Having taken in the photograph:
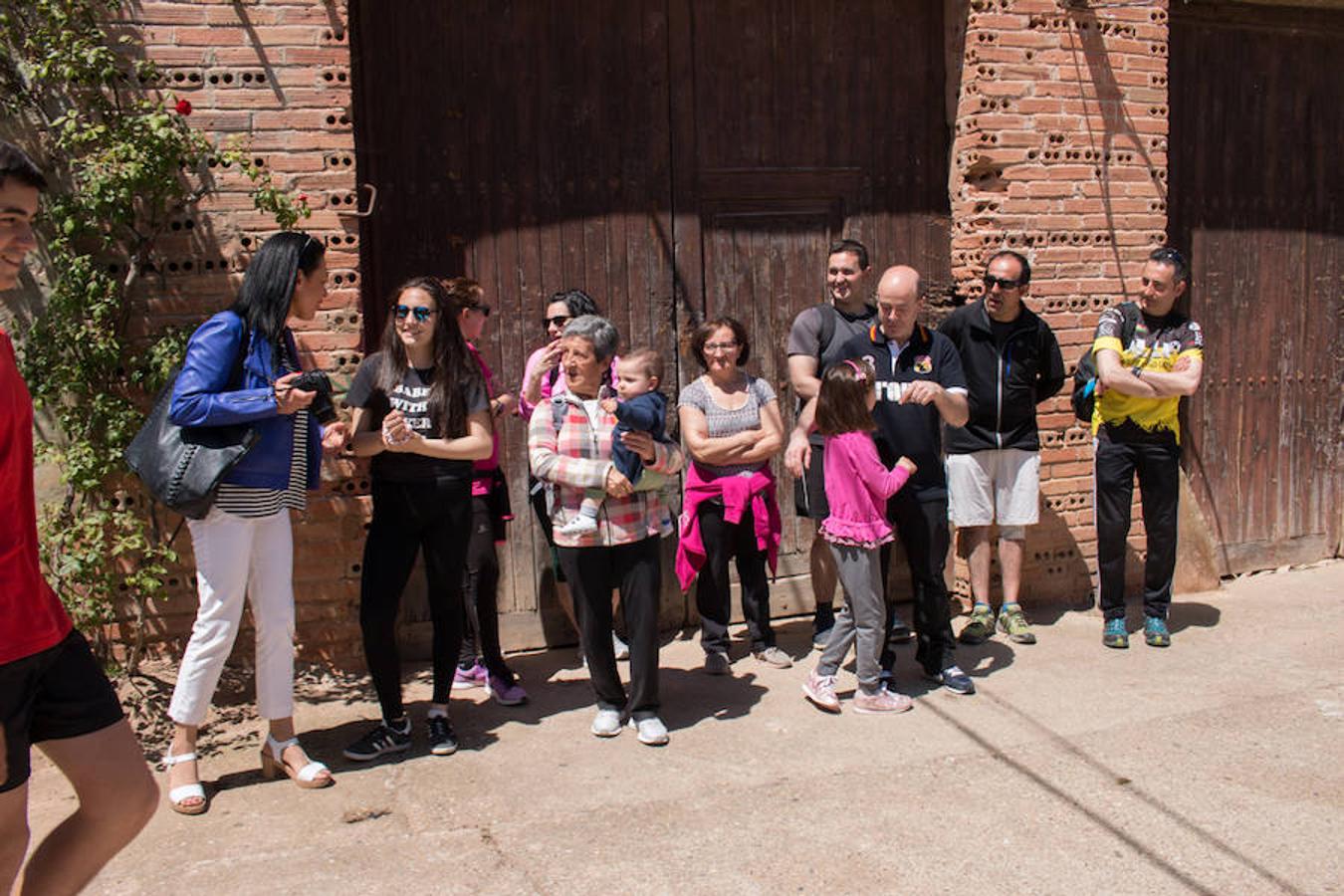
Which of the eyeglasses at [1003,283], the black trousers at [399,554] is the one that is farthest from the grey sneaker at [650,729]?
the eyeglasses at [1003,283]

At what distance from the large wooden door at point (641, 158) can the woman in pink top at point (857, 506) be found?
4.57 ft

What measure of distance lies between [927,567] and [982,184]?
7.46 feet

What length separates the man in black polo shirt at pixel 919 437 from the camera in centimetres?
495

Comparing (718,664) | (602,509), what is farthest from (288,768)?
(718,664)

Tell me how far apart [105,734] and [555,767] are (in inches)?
76.3

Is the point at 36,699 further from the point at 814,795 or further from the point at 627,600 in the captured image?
the point at 814,795

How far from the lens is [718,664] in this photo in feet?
17.4

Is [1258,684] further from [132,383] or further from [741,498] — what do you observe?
[132,383]

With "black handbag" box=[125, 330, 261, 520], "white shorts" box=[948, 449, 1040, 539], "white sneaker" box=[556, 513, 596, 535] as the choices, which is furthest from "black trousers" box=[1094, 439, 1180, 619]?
"black handbag" box=[125, 330, 261, 520]

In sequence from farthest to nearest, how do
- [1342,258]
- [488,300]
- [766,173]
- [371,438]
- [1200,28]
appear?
[1342,258], [1200,28], [766,173], [488,300], [371,438]

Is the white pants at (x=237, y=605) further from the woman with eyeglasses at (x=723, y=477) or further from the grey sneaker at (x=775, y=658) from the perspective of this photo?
the grey sneaker at (x=775, y=658)

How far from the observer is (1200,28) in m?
6.64

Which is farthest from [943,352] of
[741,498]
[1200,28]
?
[1200,28]

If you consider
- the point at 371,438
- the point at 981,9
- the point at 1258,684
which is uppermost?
the point at 981,9
